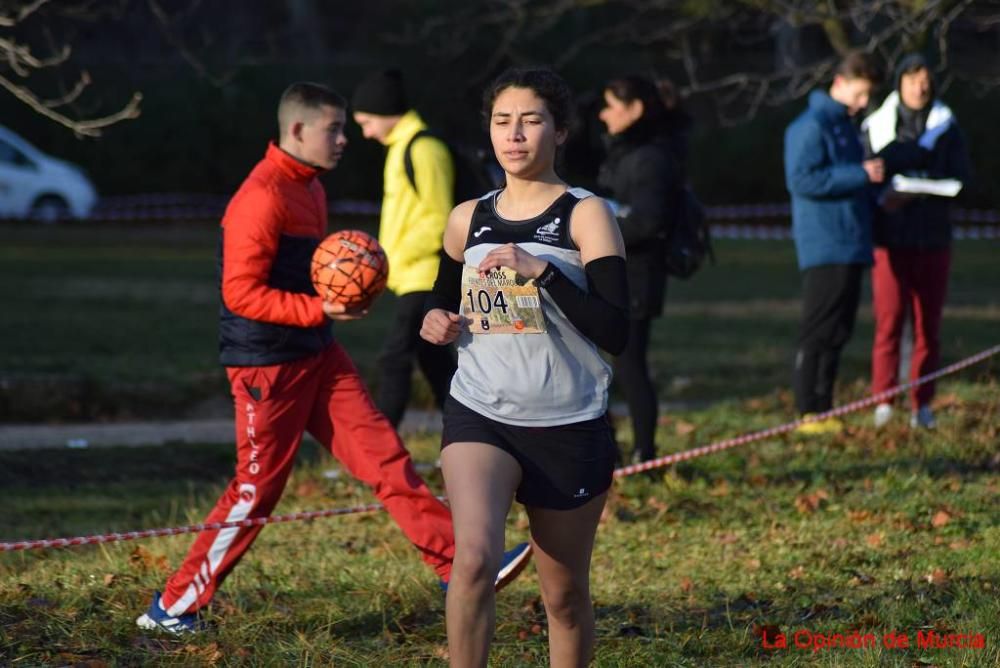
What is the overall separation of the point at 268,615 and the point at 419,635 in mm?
572

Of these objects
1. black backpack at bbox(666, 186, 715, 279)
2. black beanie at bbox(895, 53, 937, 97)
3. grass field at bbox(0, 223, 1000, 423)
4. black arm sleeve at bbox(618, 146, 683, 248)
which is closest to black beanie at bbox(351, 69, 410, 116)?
black arm sleeve at bbox(618, 146, 683, 248)

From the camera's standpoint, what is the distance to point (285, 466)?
219 inches

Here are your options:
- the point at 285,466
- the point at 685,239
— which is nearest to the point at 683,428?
the point at 685,239

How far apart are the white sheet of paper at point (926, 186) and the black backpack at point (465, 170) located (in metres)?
→ 2.46

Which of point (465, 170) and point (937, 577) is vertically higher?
point (465, 170)

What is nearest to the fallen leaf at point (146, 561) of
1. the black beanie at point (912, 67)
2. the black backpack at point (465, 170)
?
the black backpack at point (465, 170)

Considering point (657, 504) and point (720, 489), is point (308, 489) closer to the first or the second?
point (657, 504)

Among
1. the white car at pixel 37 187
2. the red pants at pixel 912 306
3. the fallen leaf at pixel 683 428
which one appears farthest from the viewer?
the white car at pixel 37 187

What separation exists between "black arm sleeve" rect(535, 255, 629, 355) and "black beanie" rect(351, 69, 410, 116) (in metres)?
3.64

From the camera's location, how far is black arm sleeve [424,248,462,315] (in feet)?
15.0

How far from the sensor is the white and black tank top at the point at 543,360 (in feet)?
14.0

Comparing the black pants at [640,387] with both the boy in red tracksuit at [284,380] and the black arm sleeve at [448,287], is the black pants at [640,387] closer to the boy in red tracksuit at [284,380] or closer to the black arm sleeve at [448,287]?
the boy in red tracksuit at [284,380]

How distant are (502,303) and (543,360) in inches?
7.6

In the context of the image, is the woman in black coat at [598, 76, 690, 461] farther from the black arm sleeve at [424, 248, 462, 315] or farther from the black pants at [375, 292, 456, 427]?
the black arm sleeve at [424, 248, 462, 315]
